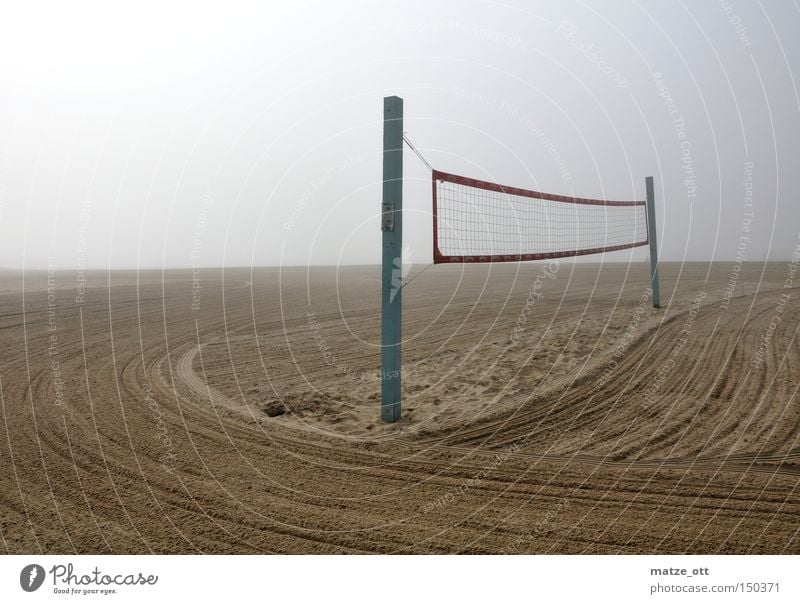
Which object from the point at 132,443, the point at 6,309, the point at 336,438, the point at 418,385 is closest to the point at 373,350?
the point at 418,385

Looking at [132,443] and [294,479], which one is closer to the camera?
[294,479]

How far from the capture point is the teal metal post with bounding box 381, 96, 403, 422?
4.41 m

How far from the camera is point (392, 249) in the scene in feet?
14.7

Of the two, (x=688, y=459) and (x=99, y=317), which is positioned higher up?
(x=99, y=317)

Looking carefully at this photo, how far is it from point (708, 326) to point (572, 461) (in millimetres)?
6723

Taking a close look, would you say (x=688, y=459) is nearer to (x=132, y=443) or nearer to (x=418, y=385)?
(x=418, y=385)

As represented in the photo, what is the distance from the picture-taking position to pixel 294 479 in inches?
133
